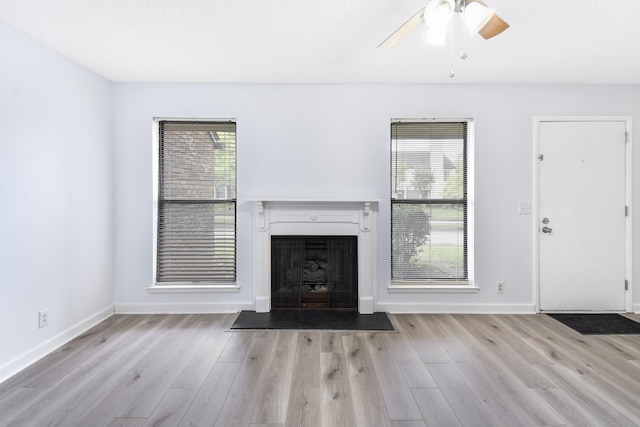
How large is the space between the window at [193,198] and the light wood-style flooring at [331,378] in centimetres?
70

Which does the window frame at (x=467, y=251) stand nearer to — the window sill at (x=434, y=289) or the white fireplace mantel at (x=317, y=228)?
the window sill at (x=434, y=289)

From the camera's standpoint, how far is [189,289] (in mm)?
3730

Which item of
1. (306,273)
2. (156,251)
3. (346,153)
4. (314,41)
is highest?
(314,41)

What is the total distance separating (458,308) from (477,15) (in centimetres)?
290

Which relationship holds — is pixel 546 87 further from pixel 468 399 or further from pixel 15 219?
pixel 15 219

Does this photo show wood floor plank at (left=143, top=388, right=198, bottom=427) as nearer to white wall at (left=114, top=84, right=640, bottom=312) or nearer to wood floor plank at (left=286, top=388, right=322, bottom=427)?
wood floor plank at (left=286, top=388, right=322, bottom=427)

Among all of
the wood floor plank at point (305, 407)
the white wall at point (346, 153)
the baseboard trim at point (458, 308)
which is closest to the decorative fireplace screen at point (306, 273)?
the white wall at point (346, 153)

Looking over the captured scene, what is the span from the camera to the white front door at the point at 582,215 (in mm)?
3674

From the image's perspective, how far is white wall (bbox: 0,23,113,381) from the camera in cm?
244

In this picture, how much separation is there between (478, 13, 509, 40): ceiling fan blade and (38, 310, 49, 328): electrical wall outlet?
366cm

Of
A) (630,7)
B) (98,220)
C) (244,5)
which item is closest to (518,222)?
(630,7)

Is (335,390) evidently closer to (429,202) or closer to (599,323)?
(429,202)

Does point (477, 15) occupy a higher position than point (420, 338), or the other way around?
point (477, 15)

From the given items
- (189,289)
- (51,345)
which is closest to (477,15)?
(189,289)
